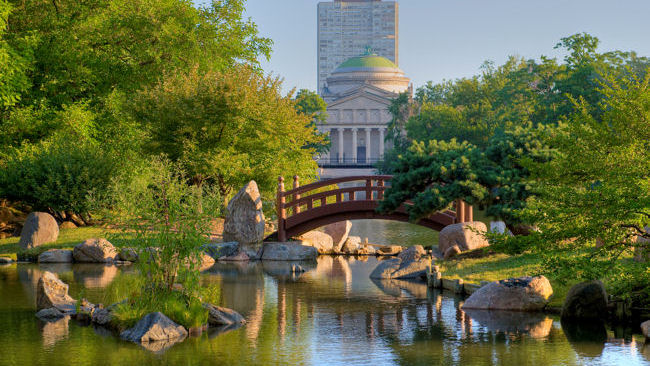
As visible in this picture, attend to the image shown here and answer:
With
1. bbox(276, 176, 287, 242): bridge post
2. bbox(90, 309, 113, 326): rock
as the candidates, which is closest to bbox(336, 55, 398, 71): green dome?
bbox(276, 176, 287, 242): bridge post

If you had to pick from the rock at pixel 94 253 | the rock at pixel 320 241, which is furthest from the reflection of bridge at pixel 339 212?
the rock at pixel 94 253

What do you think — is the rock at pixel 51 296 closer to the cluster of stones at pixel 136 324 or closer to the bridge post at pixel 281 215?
the cluster of stones at pixel 136 324

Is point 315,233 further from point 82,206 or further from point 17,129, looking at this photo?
point 17,129

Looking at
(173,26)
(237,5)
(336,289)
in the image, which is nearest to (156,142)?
Answer: (173,26)

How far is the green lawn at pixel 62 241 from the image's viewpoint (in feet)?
97.2

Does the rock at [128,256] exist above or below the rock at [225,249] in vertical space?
below

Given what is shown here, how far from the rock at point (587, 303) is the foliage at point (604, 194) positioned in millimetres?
474

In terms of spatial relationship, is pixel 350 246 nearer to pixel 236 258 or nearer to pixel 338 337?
pixel 236 258

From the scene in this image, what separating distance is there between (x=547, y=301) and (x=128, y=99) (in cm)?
2533

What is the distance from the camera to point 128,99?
37.6 m

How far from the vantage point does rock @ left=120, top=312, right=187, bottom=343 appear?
14.3 m

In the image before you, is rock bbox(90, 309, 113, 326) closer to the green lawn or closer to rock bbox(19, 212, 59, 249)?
the green lawn

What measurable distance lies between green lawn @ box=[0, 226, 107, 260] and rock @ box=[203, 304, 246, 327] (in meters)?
13.4

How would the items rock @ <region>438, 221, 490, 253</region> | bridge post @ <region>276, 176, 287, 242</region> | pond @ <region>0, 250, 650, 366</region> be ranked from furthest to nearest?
1. bridge post @ <region>276, 176, 287, 242</region>
2. rock @ <region>438, 221, 490, 253</region>
3. pond @ <region>0, 250, 650, 366</region>
